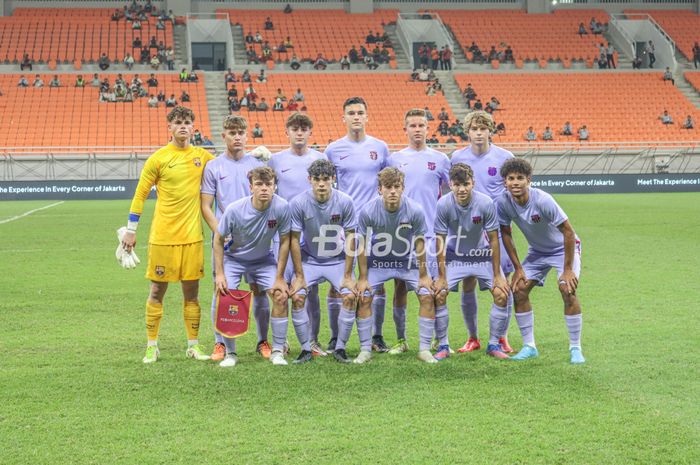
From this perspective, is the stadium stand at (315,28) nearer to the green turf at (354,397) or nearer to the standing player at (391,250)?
the green turf at (354,397)

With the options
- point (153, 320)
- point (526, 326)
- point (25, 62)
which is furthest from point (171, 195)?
point (25, 62)

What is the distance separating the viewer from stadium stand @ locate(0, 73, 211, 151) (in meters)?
34.2

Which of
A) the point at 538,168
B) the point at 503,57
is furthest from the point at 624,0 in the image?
the point at 538,168

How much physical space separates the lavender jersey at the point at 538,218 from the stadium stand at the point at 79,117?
28.2 meters

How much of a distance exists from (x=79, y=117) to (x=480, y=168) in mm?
31353

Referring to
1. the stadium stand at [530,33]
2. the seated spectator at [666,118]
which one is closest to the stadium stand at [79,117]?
the stadium stand at [530,33]

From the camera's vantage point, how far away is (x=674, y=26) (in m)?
46.0

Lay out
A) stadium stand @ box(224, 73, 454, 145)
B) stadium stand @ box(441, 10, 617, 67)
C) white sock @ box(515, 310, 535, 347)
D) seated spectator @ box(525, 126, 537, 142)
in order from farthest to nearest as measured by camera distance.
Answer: stadium stand @ box(441, 10, 617, 67) → stadium stand @ box(224, 73, 454, 145) → seated spectator @ box(525, 126, 537, 142) → white sock @ box(515, 310, 535, 347)

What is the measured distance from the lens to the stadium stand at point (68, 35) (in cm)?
4025

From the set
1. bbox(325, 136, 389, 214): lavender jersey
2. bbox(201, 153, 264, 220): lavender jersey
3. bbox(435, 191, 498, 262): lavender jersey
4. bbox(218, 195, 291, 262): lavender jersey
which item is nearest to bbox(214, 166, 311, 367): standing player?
bbox(218, 195, 291, 262): lavender jersey

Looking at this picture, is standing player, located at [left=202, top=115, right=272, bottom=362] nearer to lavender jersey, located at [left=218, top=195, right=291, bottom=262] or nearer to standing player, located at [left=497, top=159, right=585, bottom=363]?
lavender jersey, located at [left=218, top=195, right=291, bottom=262]

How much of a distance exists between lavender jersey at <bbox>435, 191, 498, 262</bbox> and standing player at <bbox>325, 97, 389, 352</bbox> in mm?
731

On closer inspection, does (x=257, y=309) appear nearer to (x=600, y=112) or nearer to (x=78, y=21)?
(x=600, y=112)

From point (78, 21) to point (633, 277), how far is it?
122ft
